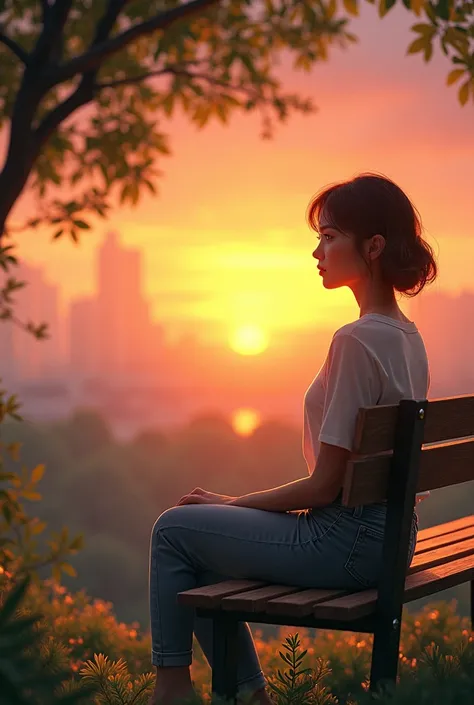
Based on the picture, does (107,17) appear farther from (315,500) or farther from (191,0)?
(315,500)

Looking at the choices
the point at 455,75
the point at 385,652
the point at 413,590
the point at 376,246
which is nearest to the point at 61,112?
the point at 455,75

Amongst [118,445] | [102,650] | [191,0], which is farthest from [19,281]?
[118,445]

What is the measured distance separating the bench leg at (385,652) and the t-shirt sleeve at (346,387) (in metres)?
0.54

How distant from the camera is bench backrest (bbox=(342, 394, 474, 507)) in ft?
9.59

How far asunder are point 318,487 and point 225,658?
22.7 inches

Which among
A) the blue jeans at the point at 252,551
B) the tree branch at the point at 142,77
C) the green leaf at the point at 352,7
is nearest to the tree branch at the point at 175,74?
the tree branch at the point at 142,77

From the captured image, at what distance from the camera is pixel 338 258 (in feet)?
10.8

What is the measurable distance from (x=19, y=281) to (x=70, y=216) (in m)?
0.83

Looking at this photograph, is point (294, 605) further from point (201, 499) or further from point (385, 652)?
point (201, 499)

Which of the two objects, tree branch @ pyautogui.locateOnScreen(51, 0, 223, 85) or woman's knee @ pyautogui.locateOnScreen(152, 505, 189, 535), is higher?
tree branch @ pyautogui.locateOnScreen(51, 0, 223, 85)

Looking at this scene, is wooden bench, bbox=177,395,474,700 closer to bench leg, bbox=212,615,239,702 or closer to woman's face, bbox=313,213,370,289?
bench leg, bbox=212,615,239,702

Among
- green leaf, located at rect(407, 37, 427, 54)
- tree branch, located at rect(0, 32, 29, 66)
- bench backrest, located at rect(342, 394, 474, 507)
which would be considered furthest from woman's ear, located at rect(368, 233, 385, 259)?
tree branch, located at rect(0, 32, 29, 66)

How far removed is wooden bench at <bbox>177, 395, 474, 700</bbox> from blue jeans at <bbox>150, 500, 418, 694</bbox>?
54 mm

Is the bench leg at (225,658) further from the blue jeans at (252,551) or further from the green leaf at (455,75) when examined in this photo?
the green leaf at (455,75)
